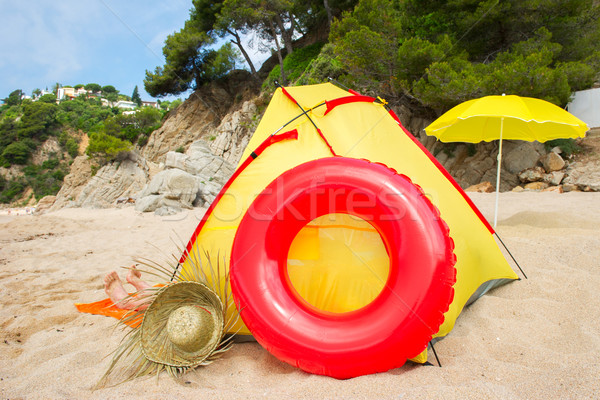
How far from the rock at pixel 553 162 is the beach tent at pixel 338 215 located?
7665mm

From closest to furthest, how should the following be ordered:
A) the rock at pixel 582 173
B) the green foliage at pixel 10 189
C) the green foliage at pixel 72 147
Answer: the rock at pixel 582 173
the green foliage at pixel 10 189
the green foliage at pixel 72 147

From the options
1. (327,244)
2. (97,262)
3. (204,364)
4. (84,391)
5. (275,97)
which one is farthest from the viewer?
(97,262)

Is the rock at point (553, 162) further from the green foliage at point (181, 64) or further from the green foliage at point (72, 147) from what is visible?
the green foliage at point (72, 147)

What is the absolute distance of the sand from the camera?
1.35 meters

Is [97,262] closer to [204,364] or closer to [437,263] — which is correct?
[204,364]

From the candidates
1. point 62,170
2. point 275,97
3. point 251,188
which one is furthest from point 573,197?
point 62,170

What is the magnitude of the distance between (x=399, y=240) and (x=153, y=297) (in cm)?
131

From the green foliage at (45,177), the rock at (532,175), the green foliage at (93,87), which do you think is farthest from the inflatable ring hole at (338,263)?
the green foliage at (93,87)

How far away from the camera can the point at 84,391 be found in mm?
1429

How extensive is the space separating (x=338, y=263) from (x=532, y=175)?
8.51 metres

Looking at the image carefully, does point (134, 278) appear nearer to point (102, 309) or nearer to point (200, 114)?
point (102, 309)

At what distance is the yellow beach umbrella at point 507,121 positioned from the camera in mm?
3154

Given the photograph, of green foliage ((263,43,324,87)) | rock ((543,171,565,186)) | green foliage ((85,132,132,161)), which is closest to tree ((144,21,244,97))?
green foliage ((263,43,324,87))

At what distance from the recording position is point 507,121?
427 cm
